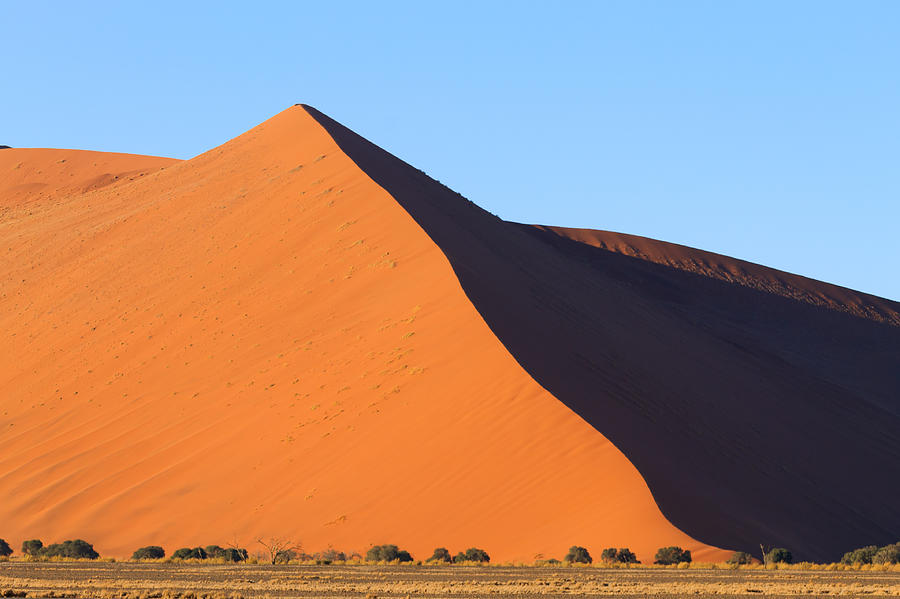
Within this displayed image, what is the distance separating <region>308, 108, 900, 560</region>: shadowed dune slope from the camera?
84.1 feet

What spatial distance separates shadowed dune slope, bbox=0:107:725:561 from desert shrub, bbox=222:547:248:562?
2.21 ft

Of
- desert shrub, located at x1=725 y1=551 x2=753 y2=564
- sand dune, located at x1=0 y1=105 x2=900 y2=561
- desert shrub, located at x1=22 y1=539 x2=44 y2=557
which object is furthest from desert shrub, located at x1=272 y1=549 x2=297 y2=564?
desert shrub, located at x1=725 y1=551 x2=753 y2=564

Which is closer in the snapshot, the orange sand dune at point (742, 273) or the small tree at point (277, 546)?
the small tree at point (277, 546)

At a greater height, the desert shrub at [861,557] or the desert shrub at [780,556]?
the desert shrub at [780,556]

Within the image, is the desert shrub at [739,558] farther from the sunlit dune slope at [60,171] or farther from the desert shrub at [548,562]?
the sunlit dune slope at [60,171]

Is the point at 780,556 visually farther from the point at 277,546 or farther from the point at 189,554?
the point at 189,554

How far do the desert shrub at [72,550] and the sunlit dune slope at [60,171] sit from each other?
37.3 metres

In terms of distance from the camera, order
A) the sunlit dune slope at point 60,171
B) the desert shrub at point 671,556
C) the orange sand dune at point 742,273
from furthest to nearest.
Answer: the orange sand dune at point 742,273
the sunlit dune slope at point 60,171
the desert shrub at point 671,556

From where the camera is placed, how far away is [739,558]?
21359 millimetres

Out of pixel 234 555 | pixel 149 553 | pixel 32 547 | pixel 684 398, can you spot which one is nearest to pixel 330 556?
pixel 234 555

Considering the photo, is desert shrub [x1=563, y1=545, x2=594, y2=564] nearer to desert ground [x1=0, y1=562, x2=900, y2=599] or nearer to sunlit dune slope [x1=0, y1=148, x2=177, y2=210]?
desert ground [x1=0, y1=562, x2=900, y2=599]

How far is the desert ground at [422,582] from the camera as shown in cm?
1683

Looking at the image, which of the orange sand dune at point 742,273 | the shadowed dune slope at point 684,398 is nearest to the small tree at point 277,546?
the shadowed dune slope at point 684,398

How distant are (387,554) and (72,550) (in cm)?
679
